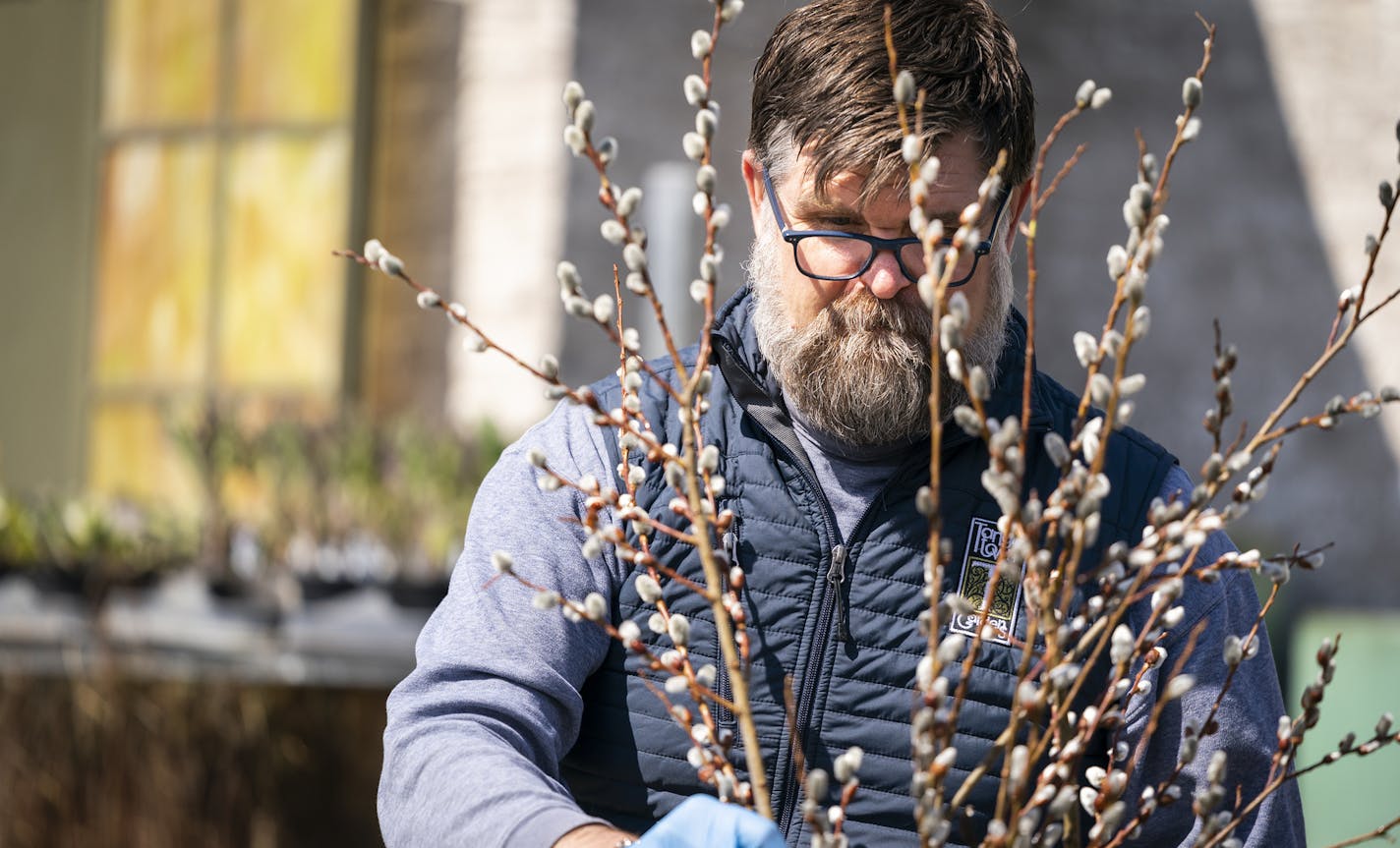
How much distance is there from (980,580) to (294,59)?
436 centimetres

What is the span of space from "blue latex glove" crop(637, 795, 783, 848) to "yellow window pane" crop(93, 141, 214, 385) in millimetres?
4742

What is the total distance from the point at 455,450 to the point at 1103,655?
2.69m

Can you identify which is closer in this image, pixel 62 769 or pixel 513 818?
pixel 513 818

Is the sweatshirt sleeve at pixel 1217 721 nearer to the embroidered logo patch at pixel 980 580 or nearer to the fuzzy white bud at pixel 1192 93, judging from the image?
the embroidered logo patch at pixel 980 580

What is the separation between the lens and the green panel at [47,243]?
19.3 ft

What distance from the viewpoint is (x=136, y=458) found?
568 centimetres

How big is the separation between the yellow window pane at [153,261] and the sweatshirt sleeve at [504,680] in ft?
13.9

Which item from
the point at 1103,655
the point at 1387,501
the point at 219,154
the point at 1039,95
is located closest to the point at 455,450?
the point at 219,154

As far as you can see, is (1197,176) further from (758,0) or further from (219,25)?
(219,25)

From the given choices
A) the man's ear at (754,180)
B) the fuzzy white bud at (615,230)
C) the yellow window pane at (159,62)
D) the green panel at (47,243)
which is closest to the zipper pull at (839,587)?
the man's ear at (754,180)

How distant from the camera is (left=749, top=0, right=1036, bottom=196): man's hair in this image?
140 centimetres

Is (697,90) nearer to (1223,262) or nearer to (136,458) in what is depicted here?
(1223,262)

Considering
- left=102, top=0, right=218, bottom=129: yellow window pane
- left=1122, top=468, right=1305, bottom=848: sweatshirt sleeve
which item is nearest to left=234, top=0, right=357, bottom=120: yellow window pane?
left=102, top=0, right=218, bottom=129: yellow window pane

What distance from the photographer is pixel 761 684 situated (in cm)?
147
